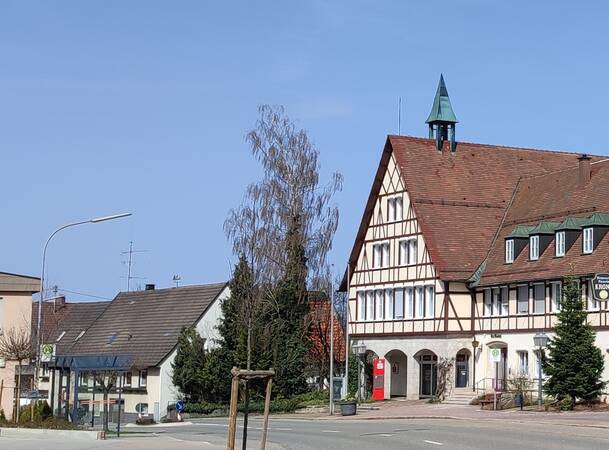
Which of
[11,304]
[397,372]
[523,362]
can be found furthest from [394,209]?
[11,304]

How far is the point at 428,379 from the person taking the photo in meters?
62.7

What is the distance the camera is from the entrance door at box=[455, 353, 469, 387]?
2379 inches

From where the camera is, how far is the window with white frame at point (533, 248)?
2215 inches

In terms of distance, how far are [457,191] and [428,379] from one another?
Result: 399 inches

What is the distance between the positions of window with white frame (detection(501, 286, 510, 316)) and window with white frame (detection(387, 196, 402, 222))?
876 centimetres

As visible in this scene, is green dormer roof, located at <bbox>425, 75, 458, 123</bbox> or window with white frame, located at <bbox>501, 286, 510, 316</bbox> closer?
window with white frame, located at <bbox>501, 286, 510, 316</bbox>

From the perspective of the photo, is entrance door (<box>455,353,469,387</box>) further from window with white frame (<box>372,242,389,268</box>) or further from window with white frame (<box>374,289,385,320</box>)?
window with white frame (<box>372,242,389,268</box>)

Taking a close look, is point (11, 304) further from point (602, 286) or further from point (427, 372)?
point (427, 372)

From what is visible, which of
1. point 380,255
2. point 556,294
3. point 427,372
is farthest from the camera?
point 380,255

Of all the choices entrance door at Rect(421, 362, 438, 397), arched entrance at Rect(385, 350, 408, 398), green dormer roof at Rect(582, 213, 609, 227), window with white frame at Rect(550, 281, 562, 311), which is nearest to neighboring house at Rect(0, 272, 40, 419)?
window with white frame at Rect(550, 281, 562, 311)

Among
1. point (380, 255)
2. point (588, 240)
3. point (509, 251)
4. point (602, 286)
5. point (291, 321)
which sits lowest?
point (602, 286)

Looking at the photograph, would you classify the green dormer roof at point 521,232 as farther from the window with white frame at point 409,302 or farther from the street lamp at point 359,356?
the street lamp at point 359,356

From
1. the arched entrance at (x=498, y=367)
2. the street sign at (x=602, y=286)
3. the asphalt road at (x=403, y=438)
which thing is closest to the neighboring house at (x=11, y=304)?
the asphalt road at (x=403, y=438)

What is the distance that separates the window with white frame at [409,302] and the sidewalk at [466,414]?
459cm
